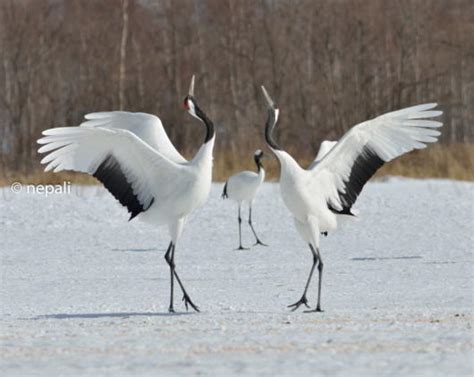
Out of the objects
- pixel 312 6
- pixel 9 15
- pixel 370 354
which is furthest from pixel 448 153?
pixel 370 354

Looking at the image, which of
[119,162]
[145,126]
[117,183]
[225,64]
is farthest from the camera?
[225,64]


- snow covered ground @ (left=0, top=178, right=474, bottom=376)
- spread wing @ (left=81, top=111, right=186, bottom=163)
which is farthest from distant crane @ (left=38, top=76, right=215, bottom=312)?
snow covered ground @ (left=0, top=178, right=474, bottom=376)

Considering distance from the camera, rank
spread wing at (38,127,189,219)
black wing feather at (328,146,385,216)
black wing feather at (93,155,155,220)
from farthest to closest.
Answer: black wing feather at (328,146,385,216)
black wing feather at (93,155,155,220)
spread wing at (38,127,189,219)

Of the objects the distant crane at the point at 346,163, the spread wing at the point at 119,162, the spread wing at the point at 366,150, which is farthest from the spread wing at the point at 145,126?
the spread wing at the point at 366,150

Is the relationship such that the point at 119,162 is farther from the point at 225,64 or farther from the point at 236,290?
the point at 225,64

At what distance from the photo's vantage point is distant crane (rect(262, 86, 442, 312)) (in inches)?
405

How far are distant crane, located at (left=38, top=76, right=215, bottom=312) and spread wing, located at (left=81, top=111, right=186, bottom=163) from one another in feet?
0.70

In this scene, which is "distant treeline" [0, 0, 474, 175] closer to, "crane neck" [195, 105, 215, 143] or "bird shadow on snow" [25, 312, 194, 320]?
"crane neck" [195, 105, 215, 143]

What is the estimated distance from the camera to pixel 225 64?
117 ft

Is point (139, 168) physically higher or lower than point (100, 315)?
higher

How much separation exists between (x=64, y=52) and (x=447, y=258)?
23014mm

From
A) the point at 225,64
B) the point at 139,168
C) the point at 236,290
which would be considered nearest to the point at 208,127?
the point at 139,168

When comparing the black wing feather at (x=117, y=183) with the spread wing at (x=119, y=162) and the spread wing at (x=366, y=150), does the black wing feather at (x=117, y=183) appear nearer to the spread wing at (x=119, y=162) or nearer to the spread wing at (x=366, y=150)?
the spread wing at (x=119, y=162)

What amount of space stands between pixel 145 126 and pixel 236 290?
1.89m
